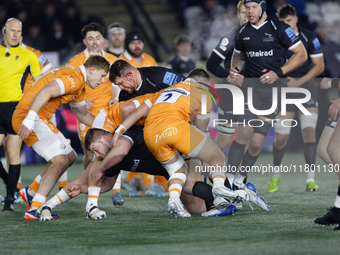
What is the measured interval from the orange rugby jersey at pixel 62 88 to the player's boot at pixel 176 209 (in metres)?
1.35

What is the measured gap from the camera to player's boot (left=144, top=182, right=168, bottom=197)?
5.61m

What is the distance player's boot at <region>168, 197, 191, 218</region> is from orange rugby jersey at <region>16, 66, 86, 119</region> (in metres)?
1.35

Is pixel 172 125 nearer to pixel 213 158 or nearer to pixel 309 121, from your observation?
pixel 213 158

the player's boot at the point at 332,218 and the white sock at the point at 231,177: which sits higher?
the white sock at the point at 231,177

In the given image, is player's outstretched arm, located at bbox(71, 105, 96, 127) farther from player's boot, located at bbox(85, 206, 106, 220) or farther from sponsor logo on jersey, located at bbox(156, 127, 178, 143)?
sponsor logo on jersey, located at bbox(156, 127, 178, 143)

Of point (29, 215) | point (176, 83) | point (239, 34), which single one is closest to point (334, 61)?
point (239, 34)

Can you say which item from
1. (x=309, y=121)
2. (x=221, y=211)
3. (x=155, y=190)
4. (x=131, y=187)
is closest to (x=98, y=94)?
(x=131, y=187)

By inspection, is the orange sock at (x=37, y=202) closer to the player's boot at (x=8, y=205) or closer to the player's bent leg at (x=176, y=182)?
the player's boot at (x=8, y=205)

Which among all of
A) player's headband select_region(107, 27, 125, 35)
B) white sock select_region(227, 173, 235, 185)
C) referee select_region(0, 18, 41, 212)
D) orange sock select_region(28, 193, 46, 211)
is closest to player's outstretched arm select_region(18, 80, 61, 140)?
orange sock select_region(28, 193, 46, 211)

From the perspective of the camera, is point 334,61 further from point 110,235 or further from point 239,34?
point 110,235

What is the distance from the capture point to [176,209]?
12.6 feet

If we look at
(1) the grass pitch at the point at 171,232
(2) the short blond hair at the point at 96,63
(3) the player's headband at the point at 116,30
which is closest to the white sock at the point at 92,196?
(1) the grass pitch at the point at 171,232

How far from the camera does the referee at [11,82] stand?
Answer: 5.06m

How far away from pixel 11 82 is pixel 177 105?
2086 millimetres
